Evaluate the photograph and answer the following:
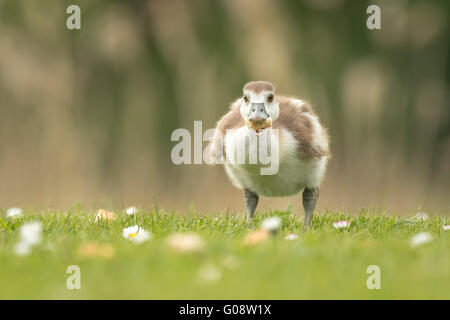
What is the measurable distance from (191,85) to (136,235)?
4135mm

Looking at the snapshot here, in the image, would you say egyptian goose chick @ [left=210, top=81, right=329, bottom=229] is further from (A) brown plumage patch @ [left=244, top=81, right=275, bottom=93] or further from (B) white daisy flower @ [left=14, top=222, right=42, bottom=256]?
(B) white daisy flower @ [left=14, top=222, right=42, bottom=256]

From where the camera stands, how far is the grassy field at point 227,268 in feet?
9.38

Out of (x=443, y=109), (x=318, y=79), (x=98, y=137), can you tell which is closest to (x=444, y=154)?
(x=443, y=109)

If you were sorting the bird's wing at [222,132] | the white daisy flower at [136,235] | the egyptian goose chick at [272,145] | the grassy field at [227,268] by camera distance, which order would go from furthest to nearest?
the bird's wing at [222,132] → the egyptian goose chick at [272,145] → the white daisy flower at [136,235] → the grassy field at [227,268]

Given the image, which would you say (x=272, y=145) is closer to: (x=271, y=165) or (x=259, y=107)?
(x=271, y=165)

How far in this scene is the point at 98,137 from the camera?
7.98 m

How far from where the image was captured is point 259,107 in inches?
178

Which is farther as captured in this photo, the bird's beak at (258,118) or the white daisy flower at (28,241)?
the bird's beak at (258,118)

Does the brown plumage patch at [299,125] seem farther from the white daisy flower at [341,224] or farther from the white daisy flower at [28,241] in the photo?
the white daisy flower at [28,241]

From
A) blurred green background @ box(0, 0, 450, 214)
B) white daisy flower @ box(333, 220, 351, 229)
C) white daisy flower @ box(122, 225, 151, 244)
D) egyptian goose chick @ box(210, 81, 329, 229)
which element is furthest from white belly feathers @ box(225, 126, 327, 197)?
blurred green background @ box(0, 0, 450, 214)

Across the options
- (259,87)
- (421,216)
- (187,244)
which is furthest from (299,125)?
(187,244)

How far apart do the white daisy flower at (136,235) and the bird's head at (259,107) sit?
1.07 metres

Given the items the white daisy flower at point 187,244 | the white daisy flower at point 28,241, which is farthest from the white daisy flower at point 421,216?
the white daisy flower at point 28,241
